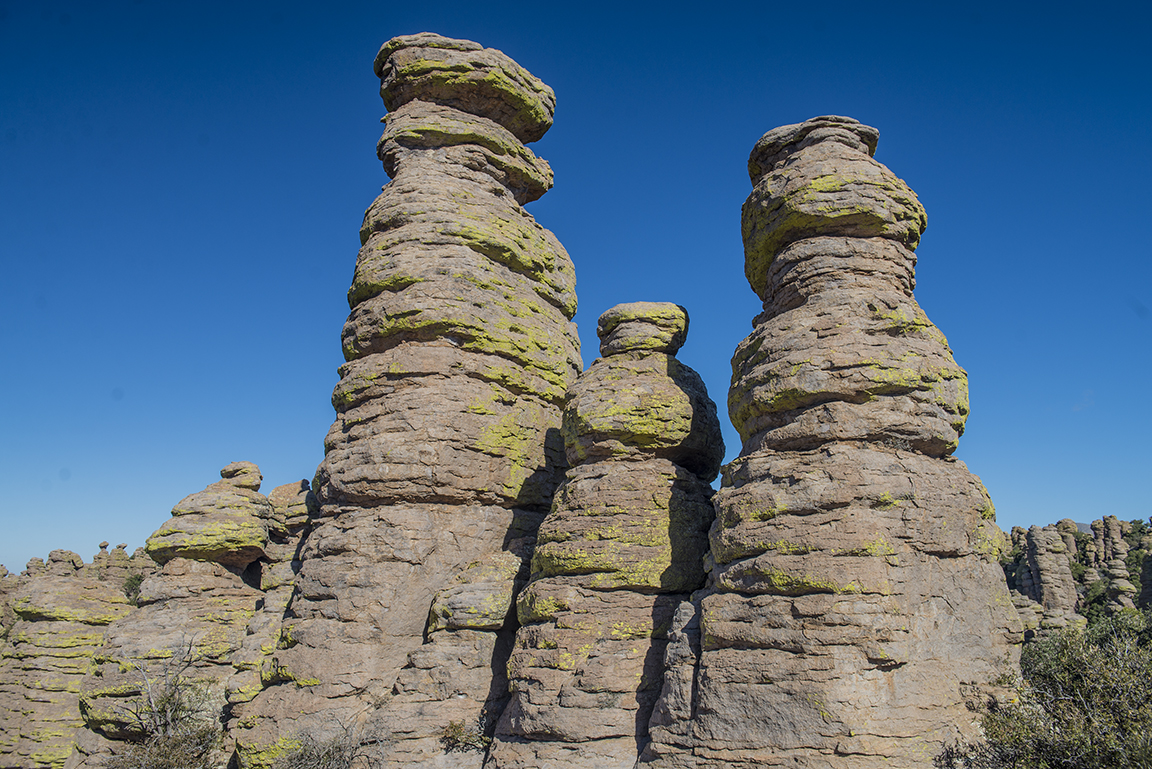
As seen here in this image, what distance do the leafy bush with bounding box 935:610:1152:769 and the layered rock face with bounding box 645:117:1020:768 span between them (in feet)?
1.35

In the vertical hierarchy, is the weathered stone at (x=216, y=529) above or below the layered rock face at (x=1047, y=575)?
below

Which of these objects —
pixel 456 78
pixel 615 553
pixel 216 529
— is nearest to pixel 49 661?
pixel 216 529

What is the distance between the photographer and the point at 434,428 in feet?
54.1

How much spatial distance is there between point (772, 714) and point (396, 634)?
26.0 feet

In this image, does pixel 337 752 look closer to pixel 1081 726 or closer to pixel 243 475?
pixel 1081 726

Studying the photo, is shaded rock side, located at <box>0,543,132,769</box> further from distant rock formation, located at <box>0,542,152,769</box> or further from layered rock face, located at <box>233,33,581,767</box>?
layered rock face, located at <box>233,33,581,767</box>

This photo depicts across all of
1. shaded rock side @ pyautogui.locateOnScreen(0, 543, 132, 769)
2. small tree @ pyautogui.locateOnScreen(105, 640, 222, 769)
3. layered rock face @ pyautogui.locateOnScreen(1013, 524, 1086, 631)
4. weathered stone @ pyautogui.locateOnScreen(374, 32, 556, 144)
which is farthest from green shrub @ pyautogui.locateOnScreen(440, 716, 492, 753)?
layered rock face @ pyautogui.locateOnScreen(1013, 524, 1086, 631)

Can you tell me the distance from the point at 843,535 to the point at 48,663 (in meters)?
25.2

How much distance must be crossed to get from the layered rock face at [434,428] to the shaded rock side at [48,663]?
36.0 ft

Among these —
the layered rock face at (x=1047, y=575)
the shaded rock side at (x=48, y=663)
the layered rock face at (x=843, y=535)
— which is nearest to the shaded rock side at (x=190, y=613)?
the shaded rock side at (x=48, y=663)

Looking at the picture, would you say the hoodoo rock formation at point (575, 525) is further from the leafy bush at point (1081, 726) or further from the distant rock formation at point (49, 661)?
the leafy bush at point (1081, 726)

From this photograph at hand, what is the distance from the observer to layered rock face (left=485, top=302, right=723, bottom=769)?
1259cm

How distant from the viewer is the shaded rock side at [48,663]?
2266 centimetres

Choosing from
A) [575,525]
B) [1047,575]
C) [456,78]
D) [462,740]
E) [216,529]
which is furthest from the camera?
[1047,575]
